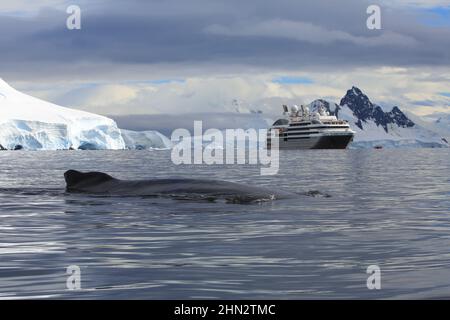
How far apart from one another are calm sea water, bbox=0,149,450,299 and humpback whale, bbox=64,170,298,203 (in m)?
1.13

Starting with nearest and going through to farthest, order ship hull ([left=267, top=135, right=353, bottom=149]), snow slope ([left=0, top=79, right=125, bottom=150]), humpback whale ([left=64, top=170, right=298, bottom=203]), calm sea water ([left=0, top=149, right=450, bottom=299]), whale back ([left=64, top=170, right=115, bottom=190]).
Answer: calm sea water ([left=0, top=149, right=450, bottom=299]), humpback whale ([left=64, top=170, right=298, bottom=203]), whale back ([left=64, top=170, right=115, bottom=190]), snow slope ([left=0, top=79, right=125, bottom=150]), ship hull ([left=267, top=135, right=353, bottom=149])

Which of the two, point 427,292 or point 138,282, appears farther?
point 138,282

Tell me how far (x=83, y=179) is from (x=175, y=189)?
4251 mm

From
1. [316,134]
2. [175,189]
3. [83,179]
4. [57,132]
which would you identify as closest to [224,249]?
[175,189]

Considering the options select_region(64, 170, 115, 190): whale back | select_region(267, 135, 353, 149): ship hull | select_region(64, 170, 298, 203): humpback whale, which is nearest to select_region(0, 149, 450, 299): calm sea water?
select_region(64, 170, 298, 203): humpback whale

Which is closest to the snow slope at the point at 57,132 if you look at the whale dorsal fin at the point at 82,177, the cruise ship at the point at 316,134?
the cruise ship at the point at 316,134

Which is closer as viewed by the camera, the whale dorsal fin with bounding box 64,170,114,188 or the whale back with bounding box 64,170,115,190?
the whale back with bounding box 64,170,115,190

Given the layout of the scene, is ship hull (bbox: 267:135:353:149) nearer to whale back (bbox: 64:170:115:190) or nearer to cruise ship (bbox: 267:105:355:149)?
cruise ship (bbox: 267:105:355:149)

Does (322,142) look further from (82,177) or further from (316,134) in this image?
(82,177)

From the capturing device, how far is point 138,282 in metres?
9.04

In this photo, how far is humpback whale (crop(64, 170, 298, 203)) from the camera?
842 inches
